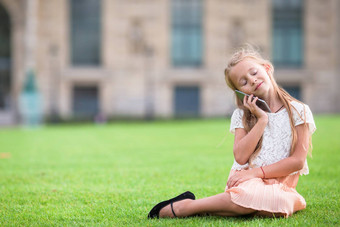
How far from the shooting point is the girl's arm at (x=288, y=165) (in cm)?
389

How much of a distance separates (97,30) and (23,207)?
34357mm

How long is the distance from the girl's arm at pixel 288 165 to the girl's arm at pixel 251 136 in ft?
0.51

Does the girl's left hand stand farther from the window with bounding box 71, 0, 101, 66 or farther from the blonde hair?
the window with bounding box 71, 0, 101, 66

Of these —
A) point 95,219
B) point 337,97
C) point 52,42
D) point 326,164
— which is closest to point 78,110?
point 52,42

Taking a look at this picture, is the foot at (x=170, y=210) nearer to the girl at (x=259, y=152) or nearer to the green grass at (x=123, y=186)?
the girl at (x=259, y=152)

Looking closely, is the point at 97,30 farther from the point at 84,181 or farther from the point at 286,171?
the point at 286,171

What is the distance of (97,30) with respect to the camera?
3744 centimetres

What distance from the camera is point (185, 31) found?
38.0 m

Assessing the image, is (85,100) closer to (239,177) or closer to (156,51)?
(156,51)

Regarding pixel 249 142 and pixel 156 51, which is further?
pixel 156 51

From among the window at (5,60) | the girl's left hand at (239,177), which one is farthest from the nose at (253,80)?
the window at (5,60)

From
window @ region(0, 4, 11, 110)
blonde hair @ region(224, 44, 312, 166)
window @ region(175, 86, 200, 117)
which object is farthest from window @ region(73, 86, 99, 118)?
blonde hair @ region(224, 44, 312, 166)

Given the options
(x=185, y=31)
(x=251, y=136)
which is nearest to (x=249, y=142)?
(x=251, y=136)

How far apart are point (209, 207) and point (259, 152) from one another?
28.8 inches
